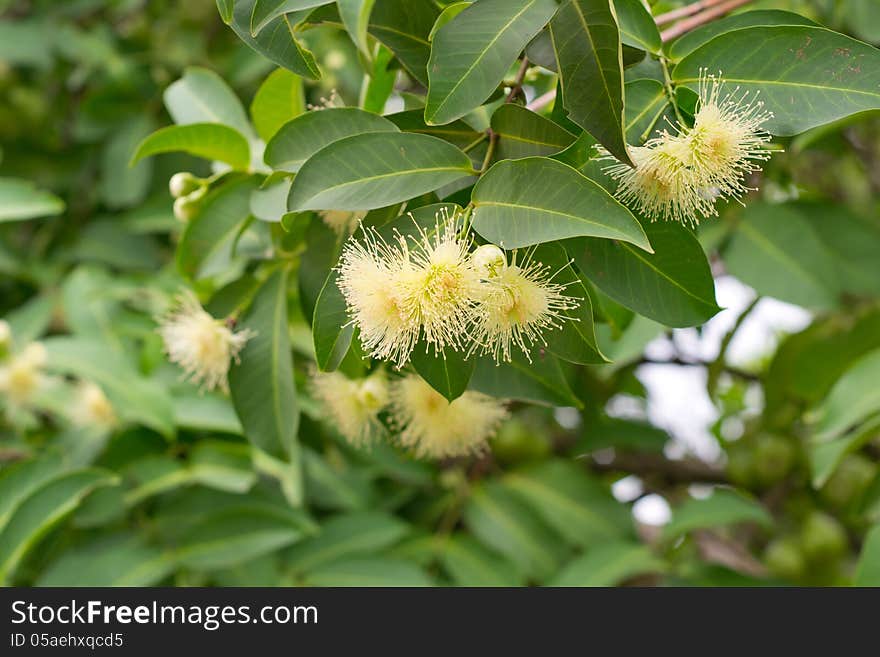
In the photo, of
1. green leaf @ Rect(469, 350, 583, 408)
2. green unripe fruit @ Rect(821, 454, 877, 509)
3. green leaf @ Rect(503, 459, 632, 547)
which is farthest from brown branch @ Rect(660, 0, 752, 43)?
green unripe fruit @ Rect(821, 454, 877, 509)

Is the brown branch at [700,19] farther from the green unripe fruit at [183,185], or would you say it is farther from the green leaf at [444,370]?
the green unripe fruit at [183,185]

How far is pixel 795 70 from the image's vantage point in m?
0.79

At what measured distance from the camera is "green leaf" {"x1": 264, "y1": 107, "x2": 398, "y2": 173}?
0.83 metres

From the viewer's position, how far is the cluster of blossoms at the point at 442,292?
741 mm

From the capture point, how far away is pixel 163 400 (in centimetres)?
144

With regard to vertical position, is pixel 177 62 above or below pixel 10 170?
above

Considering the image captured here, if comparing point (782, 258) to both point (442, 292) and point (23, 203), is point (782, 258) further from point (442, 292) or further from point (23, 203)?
point (23, 203)

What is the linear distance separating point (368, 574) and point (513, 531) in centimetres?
30

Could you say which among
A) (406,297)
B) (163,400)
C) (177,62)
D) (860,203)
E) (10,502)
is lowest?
(406,297)

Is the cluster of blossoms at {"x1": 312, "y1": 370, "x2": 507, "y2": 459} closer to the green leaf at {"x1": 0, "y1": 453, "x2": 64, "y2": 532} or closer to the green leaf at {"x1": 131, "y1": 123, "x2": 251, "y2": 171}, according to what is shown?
the green leaf at {"x1": 131, "y1": 123, "x2": 251, "y2": 171}
